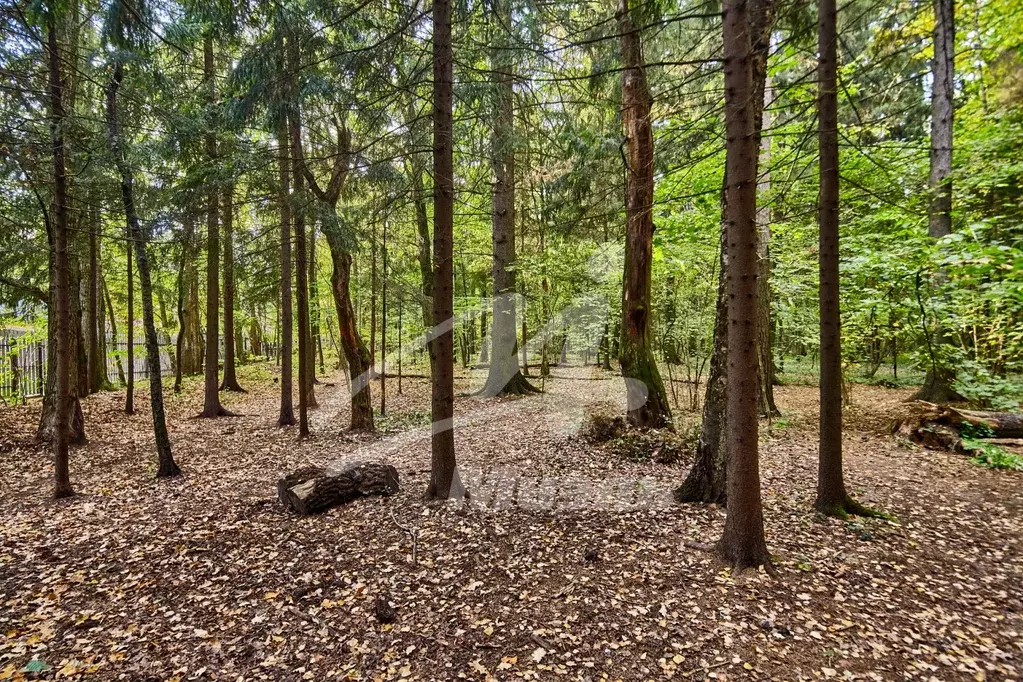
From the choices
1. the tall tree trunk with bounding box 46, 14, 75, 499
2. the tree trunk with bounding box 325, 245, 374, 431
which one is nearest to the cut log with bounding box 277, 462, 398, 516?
the tall tree trunk with bounding box 46, 14, 75, 499

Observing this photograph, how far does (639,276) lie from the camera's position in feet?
27.2

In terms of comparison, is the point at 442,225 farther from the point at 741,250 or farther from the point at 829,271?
the point at 829,271

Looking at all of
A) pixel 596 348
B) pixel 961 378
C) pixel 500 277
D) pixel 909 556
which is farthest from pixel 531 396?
pixel 909 556

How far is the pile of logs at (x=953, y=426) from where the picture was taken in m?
6.91

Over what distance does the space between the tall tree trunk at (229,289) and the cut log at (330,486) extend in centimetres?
384

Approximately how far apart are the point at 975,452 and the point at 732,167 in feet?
20.7

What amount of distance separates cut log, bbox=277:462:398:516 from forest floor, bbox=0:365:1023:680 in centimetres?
18

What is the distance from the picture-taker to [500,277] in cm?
1233

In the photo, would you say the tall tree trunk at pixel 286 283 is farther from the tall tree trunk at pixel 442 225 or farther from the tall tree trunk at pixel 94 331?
the tall tree trunk at pixel 94 331

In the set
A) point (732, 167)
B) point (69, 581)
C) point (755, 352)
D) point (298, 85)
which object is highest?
point (298, 85)

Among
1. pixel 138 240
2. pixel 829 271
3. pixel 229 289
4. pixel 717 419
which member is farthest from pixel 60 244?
pixel 829 271

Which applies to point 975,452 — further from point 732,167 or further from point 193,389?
point 193,389

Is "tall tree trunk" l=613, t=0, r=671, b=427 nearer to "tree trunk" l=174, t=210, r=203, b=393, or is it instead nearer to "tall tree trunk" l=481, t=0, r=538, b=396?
"tall tree trunk" l=481, t=0, r=538, b=396

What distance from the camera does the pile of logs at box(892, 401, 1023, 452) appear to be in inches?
272
